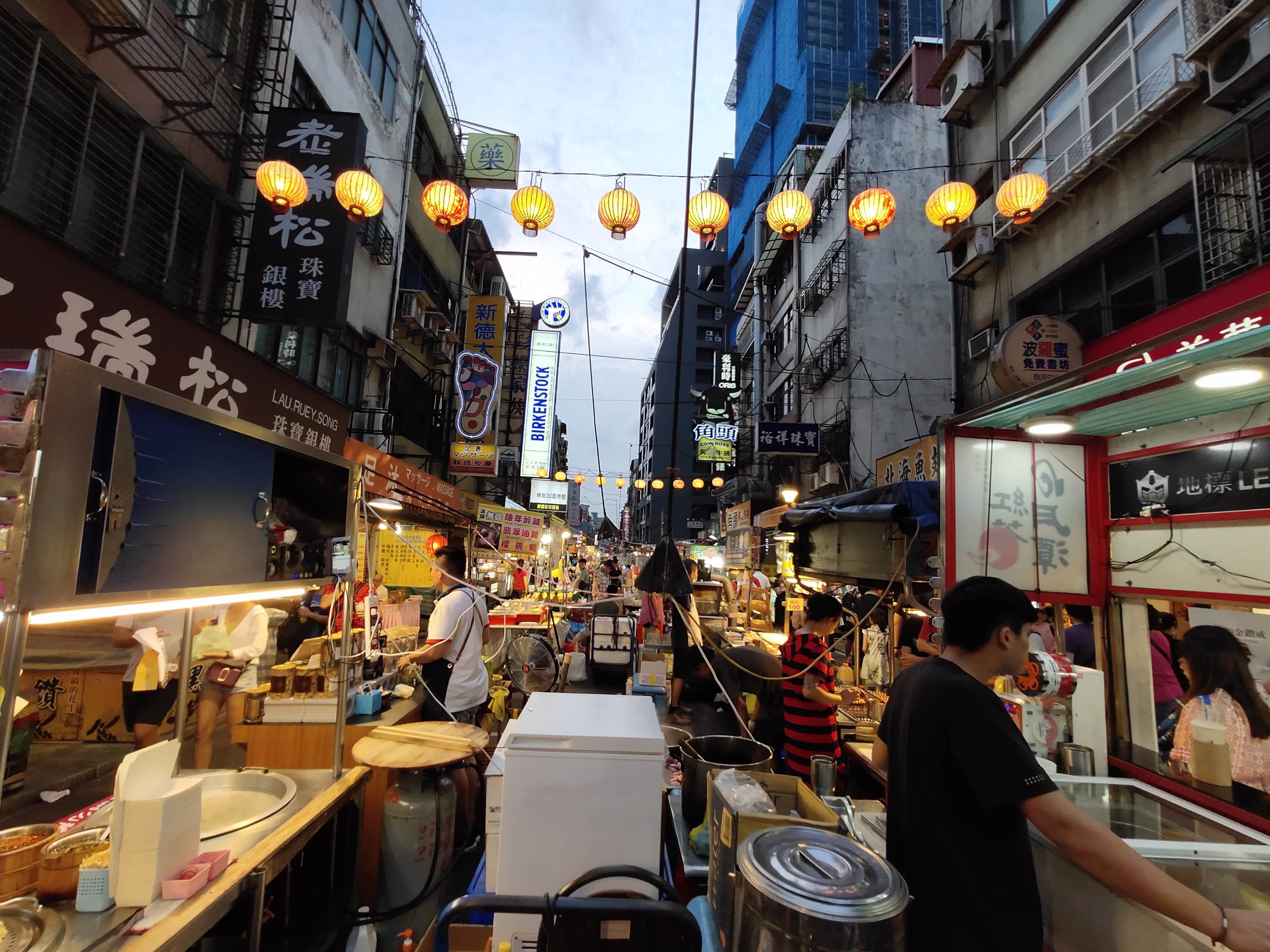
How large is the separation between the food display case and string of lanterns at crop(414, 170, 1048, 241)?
22.9 feet

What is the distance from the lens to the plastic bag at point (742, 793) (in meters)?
2.27

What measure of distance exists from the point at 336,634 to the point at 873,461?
14591mm

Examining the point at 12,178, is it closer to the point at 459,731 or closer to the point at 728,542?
the point at 459,731

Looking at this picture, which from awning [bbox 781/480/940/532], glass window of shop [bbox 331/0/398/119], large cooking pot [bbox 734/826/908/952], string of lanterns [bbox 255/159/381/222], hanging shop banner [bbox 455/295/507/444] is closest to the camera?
large cooking pot [bbox 734/826/908/952]

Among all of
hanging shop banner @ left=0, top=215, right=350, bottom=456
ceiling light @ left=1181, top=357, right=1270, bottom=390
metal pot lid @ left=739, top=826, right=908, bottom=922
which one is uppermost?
hanging shop banner @ left=0, top=215, right=350, bottom=456

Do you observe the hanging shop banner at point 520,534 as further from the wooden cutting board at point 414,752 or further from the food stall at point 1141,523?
the food stall at point 1141,523

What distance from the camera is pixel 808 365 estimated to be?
20.2m

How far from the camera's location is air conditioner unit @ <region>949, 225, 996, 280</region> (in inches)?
474

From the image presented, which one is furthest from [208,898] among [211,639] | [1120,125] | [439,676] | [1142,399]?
[1120,125]

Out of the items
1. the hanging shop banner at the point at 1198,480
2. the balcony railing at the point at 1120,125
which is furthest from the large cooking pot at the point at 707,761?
the balcony railing at the point at 1120,125

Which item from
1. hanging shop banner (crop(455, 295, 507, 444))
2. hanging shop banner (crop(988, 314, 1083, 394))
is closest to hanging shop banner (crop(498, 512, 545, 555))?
hanging shop banner (crop(455, 295, 507, 444))

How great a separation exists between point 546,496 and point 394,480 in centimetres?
2589

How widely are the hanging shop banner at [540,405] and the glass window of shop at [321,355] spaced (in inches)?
274

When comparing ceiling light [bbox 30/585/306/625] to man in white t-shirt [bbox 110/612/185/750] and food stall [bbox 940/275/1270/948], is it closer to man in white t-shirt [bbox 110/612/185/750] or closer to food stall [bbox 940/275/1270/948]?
man in white t-shirt [bbox 110/612/185/750]
